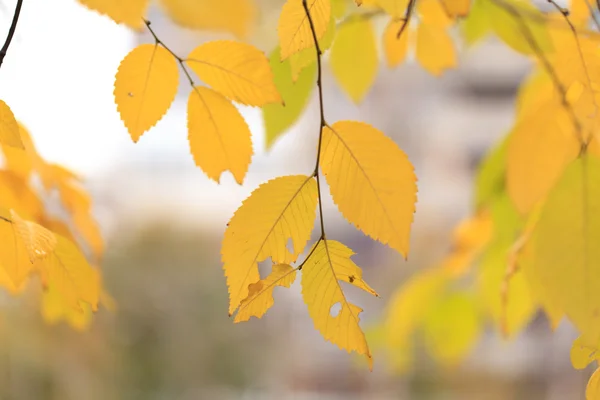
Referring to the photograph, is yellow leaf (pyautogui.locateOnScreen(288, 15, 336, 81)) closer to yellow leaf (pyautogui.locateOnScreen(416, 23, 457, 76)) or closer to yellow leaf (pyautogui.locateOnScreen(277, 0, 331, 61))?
yellow leaf (pyautogui.locateOnScreen(277, 0, 331, 61))

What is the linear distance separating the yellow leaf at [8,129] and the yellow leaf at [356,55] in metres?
0.24

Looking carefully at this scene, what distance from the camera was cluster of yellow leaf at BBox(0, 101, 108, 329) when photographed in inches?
7.4

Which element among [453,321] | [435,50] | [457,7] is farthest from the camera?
[453,321]

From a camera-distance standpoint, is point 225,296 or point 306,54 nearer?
point 306,54

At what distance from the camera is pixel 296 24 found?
0.62 ft

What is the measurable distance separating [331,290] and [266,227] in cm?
3

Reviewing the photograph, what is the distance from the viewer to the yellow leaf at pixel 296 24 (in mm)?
188

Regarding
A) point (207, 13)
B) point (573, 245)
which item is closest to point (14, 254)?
point (207, 13)

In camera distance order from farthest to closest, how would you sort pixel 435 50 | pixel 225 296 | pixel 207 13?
pixel 225 296, pixel 435 50, pixel 207 13

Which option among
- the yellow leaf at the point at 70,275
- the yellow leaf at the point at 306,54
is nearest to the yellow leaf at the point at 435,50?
the yellow leaf at the point at 306,54

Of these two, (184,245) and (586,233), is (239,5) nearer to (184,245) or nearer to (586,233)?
(586,233)

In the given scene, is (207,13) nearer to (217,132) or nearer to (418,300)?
(217,132)

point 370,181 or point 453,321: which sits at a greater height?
point 370,181

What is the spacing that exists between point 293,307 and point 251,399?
1.15 ft
